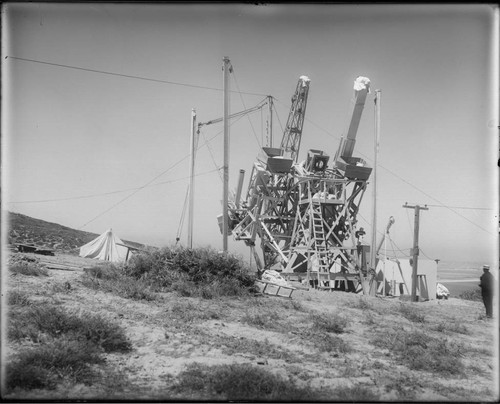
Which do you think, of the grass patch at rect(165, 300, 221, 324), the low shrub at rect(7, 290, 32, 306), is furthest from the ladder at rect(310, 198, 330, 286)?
the low shrub at rect(7, 290, 32, 306)

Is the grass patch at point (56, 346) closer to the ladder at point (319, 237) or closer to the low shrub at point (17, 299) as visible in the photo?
the low shrub at point (17, 299)

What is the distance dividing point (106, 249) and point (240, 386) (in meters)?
20.4

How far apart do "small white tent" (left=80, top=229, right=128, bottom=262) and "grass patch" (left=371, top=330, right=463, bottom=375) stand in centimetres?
1828

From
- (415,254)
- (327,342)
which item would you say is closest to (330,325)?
(327,342)

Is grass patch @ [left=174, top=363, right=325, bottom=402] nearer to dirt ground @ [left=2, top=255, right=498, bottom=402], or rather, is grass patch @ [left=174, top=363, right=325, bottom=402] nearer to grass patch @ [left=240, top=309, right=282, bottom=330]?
dirt ground @ [left=2, top=255, right=498, bottom=402]

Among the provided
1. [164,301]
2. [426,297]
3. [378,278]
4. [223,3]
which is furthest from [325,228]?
[223,3]

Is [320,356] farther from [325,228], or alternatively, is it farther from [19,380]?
[325,228]

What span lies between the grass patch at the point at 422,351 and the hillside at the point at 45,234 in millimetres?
20202

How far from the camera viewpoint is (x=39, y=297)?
9508mm

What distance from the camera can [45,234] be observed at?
99.6 feet

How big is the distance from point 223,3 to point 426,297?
2082cm

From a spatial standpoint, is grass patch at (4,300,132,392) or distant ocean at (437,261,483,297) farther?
distant ocean at (437,261,483,297)

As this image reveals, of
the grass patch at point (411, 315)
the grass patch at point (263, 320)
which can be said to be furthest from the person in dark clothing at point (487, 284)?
the grass patch at point (263, 320)

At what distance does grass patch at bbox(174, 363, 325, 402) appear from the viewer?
16.8 feet
